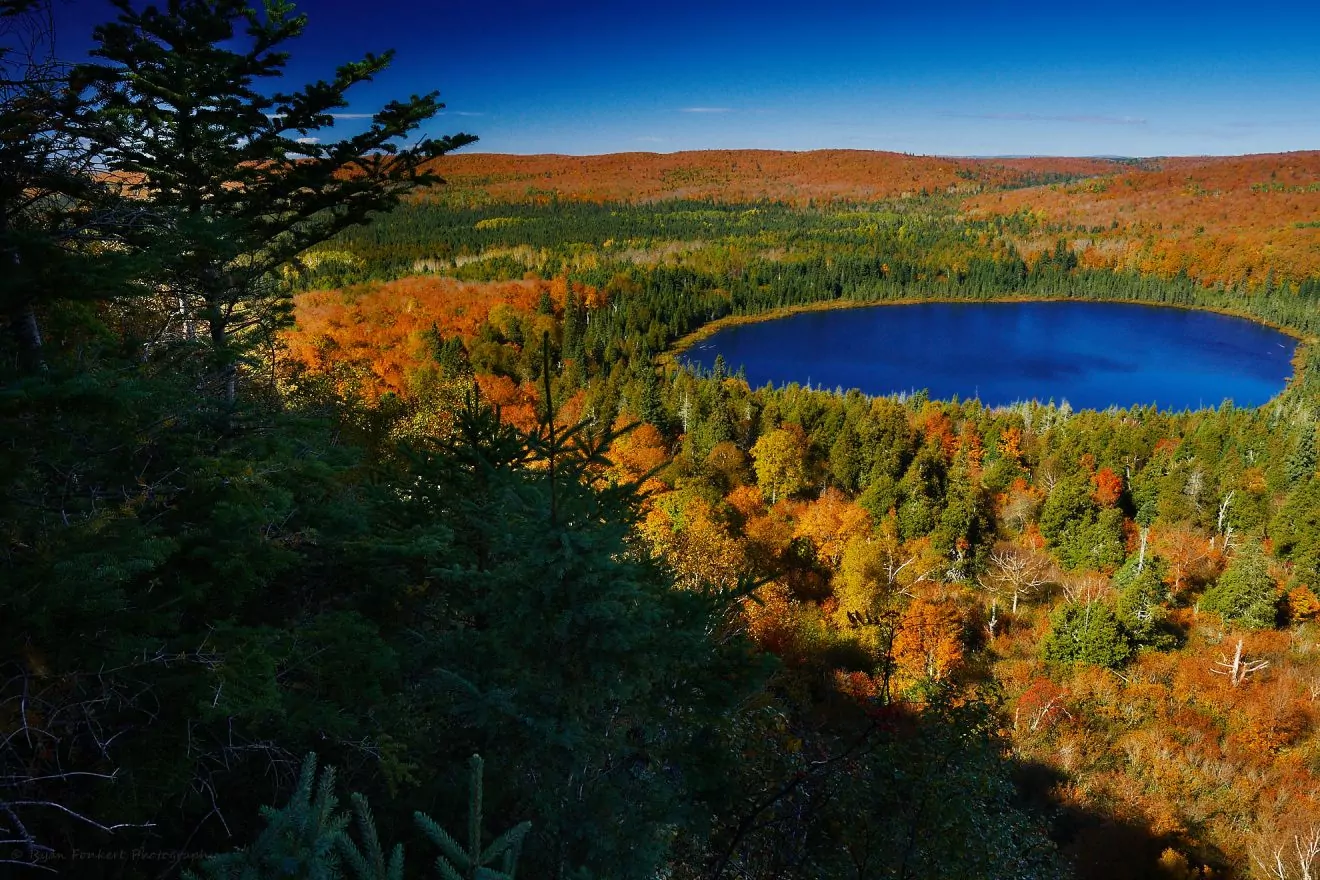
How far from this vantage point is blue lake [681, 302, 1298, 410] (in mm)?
98500

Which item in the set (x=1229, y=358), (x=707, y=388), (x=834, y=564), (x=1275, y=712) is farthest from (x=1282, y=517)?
(x=1229, y=358)

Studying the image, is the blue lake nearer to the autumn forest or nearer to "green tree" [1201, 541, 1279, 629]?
"green tree" [1201, 541, 1279, 629]

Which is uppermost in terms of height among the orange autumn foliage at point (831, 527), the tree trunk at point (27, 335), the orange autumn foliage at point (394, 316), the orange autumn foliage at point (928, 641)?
the tree trunk at point (27, 335)

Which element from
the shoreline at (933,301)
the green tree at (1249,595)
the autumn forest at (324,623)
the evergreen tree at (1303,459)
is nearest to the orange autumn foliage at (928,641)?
the autumn forest at (324,623)

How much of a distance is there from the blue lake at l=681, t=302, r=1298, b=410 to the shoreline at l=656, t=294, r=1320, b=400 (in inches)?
75.9

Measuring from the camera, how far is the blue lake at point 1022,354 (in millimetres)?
98500

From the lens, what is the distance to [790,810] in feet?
30.2

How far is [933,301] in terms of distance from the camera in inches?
6481

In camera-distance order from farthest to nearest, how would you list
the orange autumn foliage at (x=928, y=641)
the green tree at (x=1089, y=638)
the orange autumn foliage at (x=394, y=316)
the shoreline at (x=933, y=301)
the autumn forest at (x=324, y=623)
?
the shoreline at (x=933, y=301), the orange autumn foliage at (x=394, y=316), the orange autumn foliage at (x=928, y=641), the green tree at (x=1089, y=638), the autumn forest at (x=324, y=623)

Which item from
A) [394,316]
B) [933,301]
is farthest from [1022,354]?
Result: [394,316]

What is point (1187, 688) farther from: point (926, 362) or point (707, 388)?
point (926, 362)

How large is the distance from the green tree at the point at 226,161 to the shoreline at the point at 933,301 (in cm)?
7687

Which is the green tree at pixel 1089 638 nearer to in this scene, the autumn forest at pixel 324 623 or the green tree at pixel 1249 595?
the autumn forest at pixel 324 623

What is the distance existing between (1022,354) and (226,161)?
425 feet
